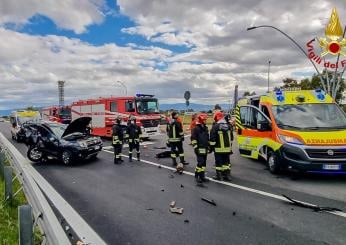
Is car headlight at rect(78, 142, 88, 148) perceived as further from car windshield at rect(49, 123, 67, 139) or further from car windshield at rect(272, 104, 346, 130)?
car windshield at rect(272, 104, 346, 130)

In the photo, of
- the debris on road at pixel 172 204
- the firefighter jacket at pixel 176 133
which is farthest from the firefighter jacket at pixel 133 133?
the debris on road at pixel 172 204

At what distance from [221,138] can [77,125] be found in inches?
297

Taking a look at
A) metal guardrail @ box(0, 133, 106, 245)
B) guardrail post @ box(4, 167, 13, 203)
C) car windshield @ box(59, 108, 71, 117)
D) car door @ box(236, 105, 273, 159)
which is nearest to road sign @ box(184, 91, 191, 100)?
car door @ box(236, 105, 273, 159)

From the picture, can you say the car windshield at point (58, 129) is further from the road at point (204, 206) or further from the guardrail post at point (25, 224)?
the guardrail post at point (25, 224)

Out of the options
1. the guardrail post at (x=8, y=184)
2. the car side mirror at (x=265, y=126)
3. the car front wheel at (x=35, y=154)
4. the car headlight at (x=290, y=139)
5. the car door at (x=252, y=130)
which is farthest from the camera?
the car front wheel at (x=35, y=154)

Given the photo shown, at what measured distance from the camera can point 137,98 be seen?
2398 centimetres

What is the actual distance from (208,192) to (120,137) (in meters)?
6.96

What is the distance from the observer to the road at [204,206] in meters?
5.74

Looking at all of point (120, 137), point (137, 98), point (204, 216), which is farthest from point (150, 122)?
point (204, 216)

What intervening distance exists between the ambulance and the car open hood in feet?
21.0

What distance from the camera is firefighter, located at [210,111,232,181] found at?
1011 centimetres

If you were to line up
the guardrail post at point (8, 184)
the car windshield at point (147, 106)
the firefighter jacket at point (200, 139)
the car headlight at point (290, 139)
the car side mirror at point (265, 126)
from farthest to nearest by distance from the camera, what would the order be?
the car windshield at point (147, 106) < the car side mirror at point (265, 126) < the firefighter jacket at point (200, 139) < the car headlight at point (290, 139) < the guardrail post at point (8, 184)

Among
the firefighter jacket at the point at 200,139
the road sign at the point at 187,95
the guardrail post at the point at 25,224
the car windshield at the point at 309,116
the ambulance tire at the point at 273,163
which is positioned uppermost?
the road sign at the point at 187,95

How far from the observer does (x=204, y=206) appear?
24.7 feet
